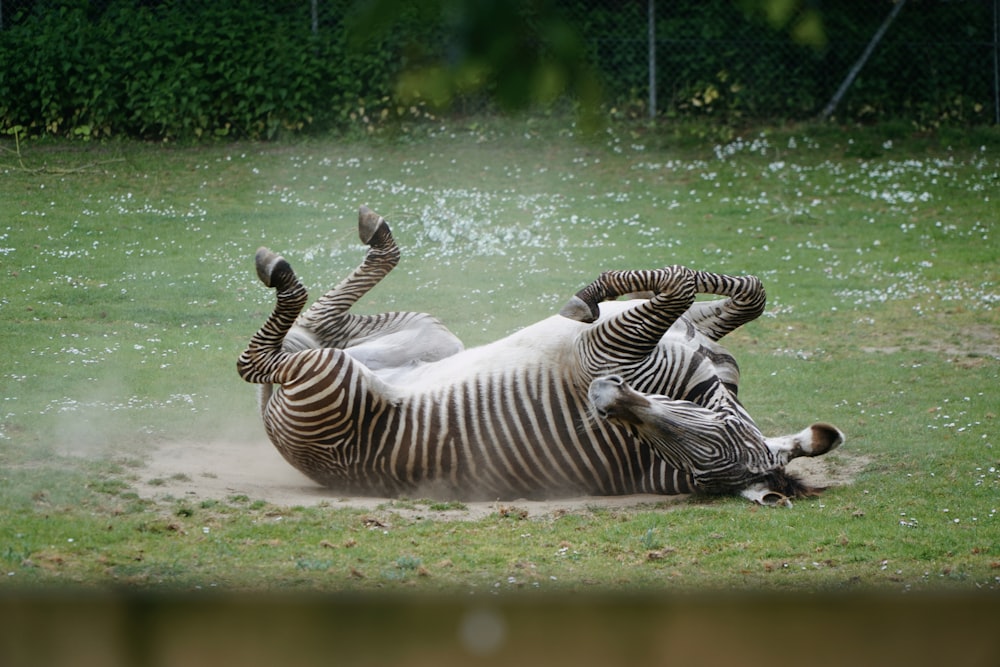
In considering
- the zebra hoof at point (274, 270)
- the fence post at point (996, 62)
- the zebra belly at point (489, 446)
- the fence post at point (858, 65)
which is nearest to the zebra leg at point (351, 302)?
the zebra hoof at point (274, 270)

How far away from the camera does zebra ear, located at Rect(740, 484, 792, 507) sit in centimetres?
623

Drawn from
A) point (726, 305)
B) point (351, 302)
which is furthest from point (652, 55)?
point (726, 305)

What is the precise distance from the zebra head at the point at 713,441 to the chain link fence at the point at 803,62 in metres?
14.3

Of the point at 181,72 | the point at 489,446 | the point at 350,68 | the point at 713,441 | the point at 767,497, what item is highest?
the point at 350,68

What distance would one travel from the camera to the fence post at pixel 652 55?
19625mm

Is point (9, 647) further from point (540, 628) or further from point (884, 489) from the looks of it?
point (884, 489)

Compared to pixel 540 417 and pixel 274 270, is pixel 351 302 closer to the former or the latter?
pixel 274 270

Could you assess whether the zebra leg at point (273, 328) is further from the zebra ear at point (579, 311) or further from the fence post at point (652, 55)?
the fence post at point (652, 55)

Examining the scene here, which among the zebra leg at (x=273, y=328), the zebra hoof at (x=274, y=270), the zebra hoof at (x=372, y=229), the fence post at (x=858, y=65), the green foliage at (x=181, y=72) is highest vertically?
the fence post at (x=858, y=65)

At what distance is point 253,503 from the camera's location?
20.6 feet

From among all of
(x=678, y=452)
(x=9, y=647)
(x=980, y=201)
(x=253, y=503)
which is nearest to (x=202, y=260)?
(x=253, y=503)

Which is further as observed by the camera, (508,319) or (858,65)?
(858,65)

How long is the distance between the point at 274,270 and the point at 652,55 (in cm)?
1415

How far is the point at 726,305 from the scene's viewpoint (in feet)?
23.9
